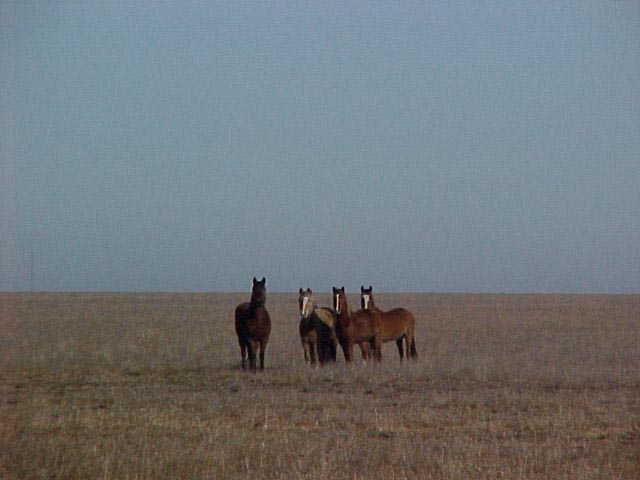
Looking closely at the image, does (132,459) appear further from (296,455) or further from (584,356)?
(584,356)

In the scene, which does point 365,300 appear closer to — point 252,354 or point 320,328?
point 320,328

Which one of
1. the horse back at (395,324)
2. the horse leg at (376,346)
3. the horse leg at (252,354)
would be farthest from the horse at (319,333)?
the horse back at (395,324)

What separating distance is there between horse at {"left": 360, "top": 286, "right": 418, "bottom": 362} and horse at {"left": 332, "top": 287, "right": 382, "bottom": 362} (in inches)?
11.5

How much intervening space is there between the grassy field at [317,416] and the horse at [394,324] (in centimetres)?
44

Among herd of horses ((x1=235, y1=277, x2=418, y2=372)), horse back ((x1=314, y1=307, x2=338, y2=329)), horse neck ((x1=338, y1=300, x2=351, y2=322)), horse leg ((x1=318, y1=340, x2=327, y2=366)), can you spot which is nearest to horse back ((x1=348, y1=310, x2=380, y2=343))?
herd of horses ((x1=235, y1=277, x2=418, y2=372))

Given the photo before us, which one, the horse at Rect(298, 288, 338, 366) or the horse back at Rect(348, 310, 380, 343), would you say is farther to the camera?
the horse at Rect(298, 288, 338, 366)

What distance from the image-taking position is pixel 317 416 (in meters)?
10.3

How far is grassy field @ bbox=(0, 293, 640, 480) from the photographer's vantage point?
7797 millimetres

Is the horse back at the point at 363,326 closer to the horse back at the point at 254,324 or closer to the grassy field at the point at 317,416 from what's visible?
the grassy field at the point at 317,416

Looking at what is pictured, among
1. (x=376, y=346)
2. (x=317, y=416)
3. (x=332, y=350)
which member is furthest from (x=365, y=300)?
(x=317, y=416)

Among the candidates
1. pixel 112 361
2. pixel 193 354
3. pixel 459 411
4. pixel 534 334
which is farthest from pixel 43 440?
pixel 534 334

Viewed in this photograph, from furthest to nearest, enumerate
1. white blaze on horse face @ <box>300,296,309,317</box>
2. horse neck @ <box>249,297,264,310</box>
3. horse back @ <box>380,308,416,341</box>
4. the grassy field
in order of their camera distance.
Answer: horse back @ <box>380,308,416,341</box> < horse neck @ <box>249,297,264,310</box> < white blaze on horse face @ <box>300,296,309,317</box> < the grassy field

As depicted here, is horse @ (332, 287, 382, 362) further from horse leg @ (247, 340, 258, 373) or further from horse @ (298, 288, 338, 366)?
horse leg @ (247, 340, 258, 373)

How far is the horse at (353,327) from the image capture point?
15742mm
